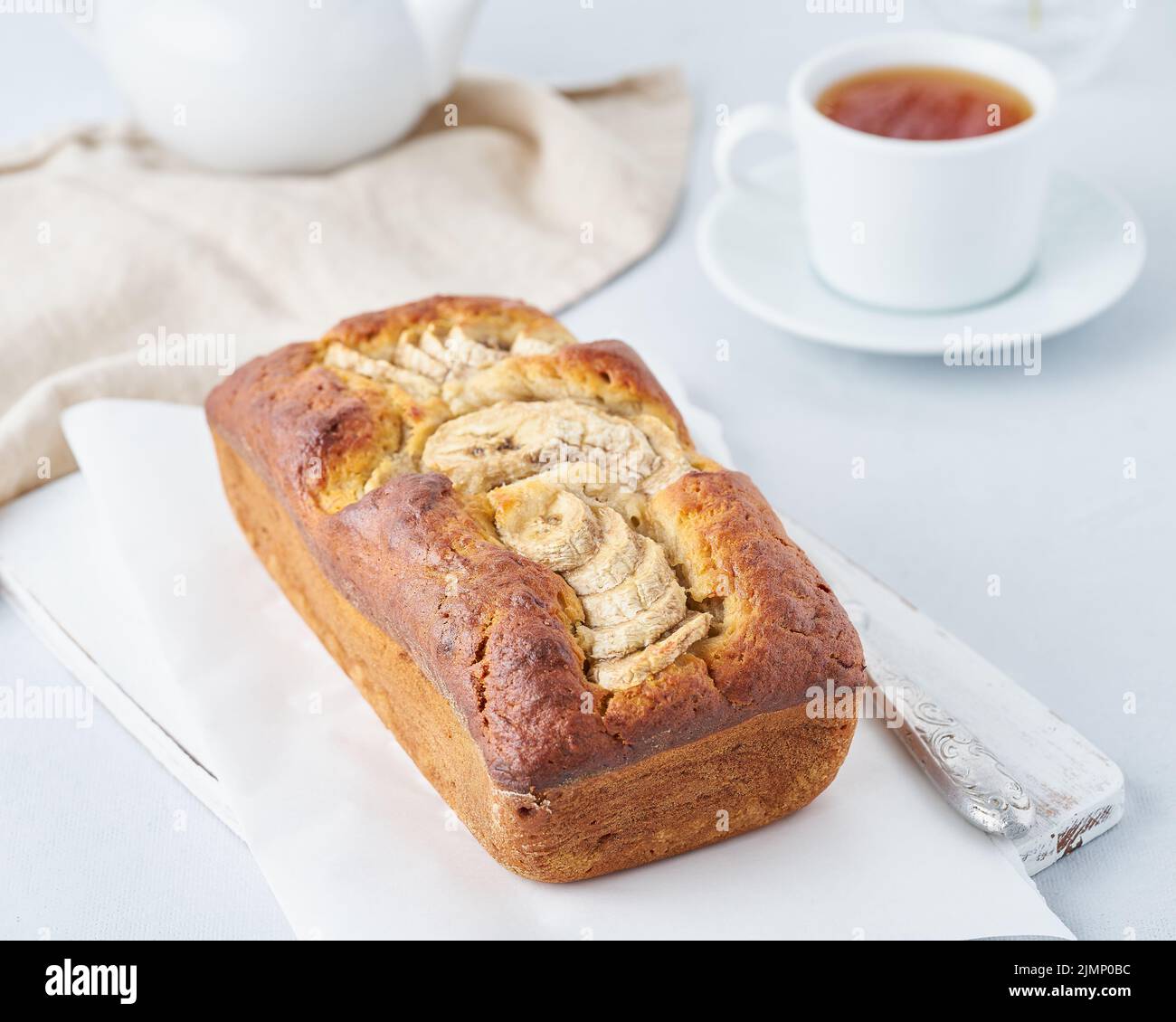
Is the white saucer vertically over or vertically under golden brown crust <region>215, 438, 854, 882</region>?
under

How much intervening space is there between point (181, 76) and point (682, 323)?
4.02ft

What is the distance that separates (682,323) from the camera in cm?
299

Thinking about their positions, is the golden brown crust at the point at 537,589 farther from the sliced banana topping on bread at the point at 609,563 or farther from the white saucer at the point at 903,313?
the white saucer at the point at 903,313

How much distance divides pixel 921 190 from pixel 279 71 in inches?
56.1

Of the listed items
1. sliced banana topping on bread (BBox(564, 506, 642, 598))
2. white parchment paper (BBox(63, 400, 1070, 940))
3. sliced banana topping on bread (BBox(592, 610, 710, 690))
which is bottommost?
white parchment paper (BBox(63, 400, 1070, 940))

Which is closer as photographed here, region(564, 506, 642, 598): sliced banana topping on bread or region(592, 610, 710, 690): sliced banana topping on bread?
region(592, 610, 710, 690): sliced banana topping on bread

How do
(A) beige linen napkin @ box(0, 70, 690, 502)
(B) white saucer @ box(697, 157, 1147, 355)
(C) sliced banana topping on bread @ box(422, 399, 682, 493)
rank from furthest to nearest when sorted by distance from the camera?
(A) beige linen napkin @ box(0, 70, 690, 502)
(B) white saucer @ box(697, 157, 1147, 355)
(C) sliced banana topping on bread @ box(422, 399, 682, 493)

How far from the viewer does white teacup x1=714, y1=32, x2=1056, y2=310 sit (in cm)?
255

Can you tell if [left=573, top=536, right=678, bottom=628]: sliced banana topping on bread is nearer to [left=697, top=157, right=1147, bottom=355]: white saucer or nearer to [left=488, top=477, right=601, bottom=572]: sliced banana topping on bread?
[left=488, top=477, right=601, bottom=572]: sliced banana topping on bread

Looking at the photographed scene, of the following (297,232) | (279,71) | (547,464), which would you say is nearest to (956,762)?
(547,464)

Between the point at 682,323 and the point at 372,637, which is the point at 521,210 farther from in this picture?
the point at 372,637

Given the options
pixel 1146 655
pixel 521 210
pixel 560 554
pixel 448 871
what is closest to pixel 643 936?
pixel 448 871

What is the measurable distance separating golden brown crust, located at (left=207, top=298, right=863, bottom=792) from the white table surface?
44 cm

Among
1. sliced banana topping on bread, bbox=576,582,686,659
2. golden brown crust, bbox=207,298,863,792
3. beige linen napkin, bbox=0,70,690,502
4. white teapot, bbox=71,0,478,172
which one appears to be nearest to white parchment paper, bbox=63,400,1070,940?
golden brown crust, bbox=207,298,863,792
